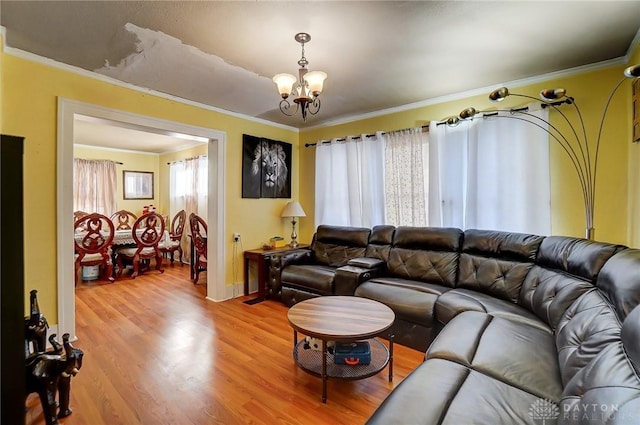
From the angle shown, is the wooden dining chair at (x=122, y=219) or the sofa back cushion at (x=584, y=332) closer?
the sofa back cushion at (x=584, y=332)

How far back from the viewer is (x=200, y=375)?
2127 millimetres

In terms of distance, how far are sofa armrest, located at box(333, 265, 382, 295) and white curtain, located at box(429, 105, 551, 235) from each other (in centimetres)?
104

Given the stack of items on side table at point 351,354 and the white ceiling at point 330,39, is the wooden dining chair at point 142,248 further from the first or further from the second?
the stack of items on side table at point 351,354

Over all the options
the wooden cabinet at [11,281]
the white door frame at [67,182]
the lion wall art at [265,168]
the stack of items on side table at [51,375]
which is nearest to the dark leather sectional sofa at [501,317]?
the lion wall art at [265,168]

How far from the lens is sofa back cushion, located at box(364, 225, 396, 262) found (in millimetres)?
3465

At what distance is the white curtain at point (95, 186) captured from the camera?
Result: 587 cm

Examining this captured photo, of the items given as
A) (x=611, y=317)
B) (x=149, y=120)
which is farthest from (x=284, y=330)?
(x=149, y=120)

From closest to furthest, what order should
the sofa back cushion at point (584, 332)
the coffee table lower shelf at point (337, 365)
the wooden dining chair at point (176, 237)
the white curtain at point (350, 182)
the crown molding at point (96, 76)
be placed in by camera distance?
the sofa back cushion at point (584, 332), the coffee table lower shelf at point (337, 365), the crown molding at point (96, 76), the white curtain at point (350, 182), the wooden dining chair at point (176, 237)

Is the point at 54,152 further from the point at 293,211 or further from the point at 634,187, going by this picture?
the point at 634,187

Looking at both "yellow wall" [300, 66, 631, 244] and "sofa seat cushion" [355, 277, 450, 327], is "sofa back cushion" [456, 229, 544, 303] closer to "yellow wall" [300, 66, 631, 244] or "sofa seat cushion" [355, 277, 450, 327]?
"sofa seat cushion" [355, 277, 450, 327]

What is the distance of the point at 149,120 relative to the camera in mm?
3092

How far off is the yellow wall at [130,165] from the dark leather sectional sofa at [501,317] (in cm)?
471

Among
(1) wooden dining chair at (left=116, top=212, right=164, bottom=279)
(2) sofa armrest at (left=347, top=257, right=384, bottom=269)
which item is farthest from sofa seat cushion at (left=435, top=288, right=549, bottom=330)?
(1) wooden dining chair at (left=116, top=212, right=164, bottom=279)

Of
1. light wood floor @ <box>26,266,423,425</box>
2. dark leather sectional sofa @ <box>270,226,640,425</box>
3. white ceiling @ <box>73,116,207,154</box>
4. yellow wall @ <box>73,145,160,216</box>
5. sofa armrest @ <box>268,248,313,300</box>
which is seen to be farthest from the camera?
yellow wall @ <box>73,145,160,216</box>
